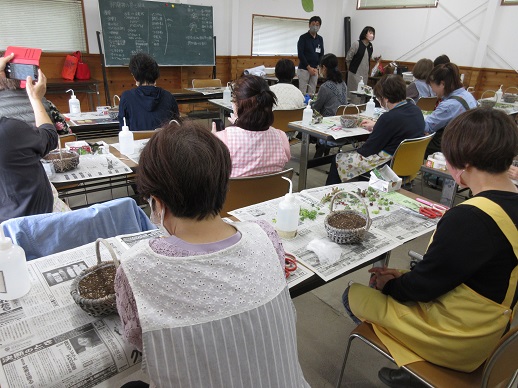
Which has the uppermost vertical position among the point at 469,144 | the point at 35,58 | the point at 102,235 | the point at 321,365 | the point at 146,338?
the point at 35,58

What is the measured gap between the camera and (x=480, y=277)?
3.41ft

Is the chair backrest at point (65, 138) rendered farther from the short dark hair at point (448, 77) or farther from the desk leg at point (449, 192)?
the short dark hair at point (448, 77)

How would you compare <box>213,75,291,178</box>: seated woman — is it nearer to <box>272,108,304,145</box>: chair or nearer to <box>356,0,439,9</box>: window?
<box>272,108,304,145</box>: chair

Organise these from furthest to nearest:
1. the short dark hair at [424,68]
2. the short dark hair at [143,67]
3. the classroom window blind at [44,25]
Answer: the classroom window blind at [44,25]
the short dark hair at [424,68]
the short dark hair at [143,67]

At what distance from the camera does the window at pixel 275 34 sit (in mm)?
7094

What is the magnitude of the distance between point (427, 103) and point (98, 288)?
4204 millimetres

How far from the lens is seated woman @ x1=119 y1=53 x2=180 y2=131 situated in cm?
279

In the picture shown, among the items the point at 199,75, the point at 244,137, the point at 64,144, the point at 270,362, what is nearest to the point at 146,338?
the point at 270,362

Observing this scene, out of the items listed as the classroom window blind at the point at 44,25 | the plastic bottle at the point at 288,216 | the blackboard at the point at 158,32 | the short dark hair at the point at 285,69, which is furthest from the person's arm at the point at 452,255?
the classroom window blind at the point at 44,25

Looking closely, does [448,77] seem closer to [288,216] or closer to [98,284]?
[288,216]

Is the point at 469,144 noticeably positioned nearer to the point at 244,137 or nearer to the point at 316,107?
the point at 244,137

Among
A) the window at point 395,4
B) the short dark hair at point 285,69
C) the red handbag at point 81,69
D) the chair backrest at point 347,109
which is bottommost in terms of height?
the chair backrest at point 347,109

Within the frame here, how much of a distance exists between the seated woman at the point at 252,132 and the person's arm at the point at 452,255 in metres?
1.10

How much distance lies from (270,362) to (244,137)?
1.40 meters
